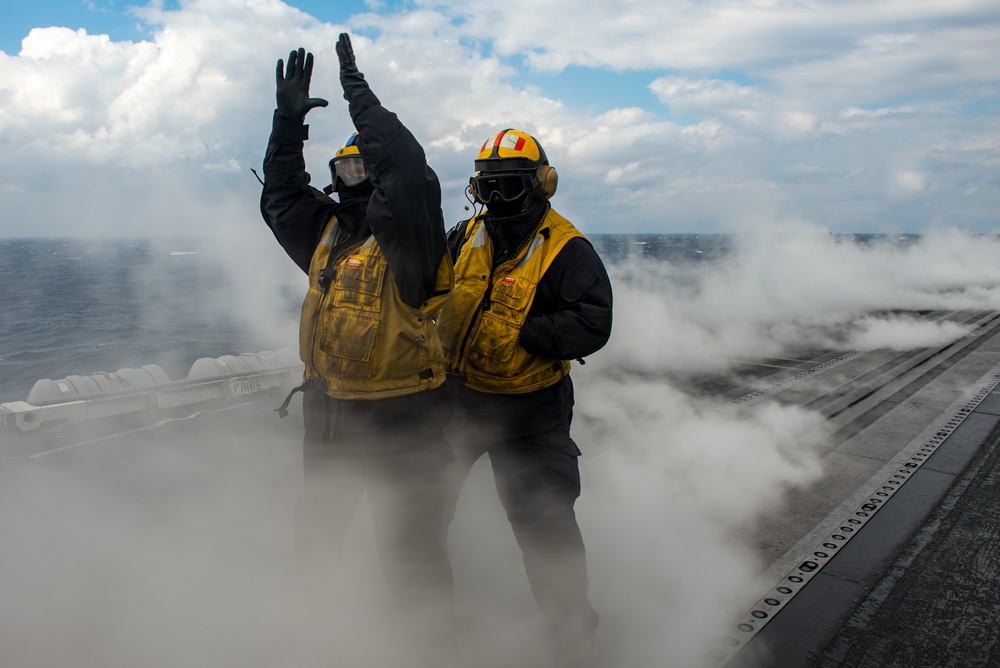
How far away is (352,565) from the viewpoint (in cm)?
282

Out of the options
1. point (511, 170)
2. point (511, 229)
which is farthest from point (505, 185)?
point (511, 229)

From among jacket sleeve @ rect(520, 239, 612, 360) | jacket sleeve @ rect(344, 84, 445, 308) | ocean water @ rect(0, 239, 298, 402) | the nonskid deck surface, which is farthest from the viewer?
ocean water @ rect(0, 239, 298, 402)

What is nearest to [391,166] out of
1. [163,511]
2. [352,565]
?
[352,565]

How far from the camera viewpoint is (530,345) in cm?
244

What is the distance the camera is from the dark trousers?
243cm

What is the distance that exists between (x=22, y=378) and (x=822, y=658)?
80.6ft

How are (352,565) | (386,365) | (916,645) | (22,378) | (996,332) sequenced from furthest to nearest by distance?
(22,378)
(996,332)
(352,565)
(916,645)
(386,365)

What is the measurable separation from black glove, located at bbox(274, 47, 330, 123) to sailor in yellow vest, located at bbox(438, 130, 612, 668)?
626 millimetres

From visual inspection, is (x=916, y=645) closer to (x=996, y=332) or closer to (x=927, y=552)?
(x=927, y=552)

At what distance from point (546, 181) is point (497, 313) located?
52cm

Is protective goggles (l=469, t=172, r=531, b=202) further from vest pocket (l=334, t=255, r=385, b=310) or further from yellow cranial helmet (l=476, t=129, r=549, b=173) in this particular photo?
vest pocket (l=334, t=255, r=385, b=310)

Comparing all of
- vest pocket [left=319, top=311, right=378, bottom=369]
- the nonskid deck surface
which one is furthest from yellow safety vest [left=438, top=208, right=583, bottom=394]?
the nonskid deck surface

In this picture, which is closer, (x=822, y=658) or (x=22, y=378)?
(x=822, y=658)

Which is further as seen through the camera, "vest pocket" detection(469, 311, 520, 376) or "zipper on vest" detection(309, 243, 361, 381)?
"vest pocket" detection(469, 311, 520, 376)
